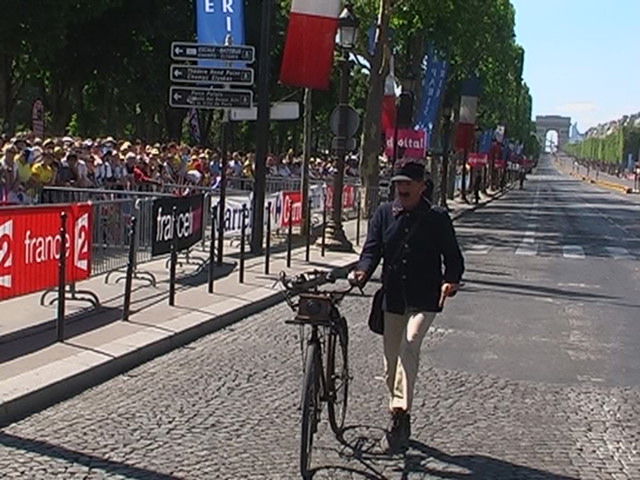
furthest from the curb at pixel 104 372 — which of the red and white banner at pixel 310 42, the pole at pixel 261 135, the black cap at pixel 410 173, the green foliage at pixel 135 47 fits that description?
the green foliage at pixel 135 47

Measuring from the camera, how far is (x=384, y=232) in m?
7.48

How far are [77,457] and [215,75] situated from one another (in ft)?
34.4

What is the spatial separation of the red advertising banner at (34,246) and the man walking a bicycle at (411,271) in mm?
4168

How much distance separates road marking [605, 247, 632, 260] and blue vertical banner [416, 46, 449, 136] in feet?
32.2

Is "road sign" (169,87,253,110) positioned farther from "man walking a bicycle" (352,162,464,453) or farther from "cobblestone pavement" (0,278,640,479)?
"man walking a bicycle" (352,162,464,453)

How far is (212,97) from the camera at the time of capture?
16.8 m

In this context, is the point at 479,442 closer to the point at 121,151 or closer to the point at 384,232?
the point at 384,232

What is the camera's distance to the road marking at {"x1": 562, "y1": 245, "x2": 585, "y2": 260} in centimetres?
2638

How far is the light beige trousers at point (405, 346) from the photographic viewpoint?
7.36 meters

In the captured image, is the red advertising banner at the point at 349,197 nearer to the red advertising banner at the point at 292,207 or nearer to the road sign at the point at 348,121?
the red advertising banner at the point at 292,207

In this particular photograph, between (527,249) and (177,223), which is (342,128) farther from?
(527,249)

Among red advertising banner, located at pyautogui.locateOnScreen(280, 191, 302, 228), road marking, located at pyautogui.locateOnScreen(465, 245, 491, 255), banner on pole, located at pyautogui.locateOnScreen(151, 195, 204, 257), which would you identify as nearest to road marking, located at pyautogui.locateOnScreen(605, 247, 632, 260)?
road marking, located at pyautogui.locateOnScreen(465, 245, 491, 255)

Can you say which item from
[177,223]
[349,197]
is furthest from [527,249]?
[177,223]

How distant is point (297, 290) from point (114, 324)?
5.04 meters
